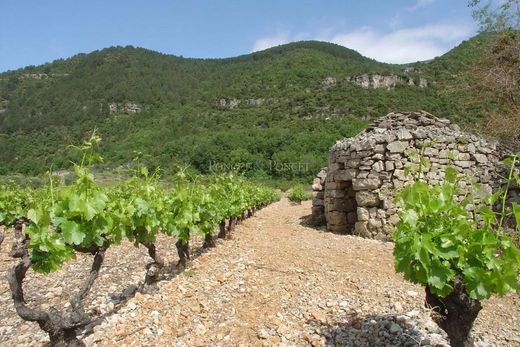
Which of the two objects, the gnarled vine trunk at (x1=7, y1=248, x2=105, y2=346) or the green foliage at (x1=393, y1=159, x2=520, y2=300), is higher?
the green foliage at (x1=393, y1=159, x2=520, y2=300)

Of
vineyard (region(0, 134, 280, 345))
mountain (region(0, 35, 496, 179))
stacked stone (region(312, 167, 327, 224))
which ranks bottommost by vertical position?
stacked stone (region(312, 167, 327, 224))

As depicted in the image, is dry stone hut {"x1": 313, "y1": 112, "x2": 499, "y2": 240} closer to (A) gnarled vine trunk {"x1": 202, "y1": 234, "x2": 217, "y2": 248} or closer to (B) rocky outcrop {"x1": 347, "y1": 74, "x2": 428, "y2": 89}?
(A) gnarled vine trunk {"x1": 202, "y1": 234, "x2": 217, "y2": 248}

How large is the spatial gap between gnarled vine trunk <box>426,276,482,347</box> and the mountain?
31174 mm

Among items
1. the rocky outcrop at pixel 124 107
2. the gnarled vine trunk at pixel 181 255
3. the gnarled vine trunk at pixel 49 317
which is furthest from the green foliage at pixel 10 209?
the rocky outcrop at pixel 124 107

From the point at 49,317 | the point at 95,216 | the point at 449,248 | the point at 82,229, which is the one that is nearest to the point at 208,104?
the point at 95,216

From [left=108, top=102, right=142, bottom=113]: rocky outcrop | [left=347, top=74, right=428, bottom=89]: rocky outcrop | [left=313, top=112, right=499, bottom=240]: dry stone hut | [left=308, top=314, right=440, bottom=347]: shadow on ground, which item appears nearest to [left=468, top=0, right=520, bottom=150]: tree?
[left=313, top=112, right=499, bottom=240]: dry stone hut

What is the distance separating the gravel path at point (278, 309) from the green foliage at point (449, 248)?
3.46 ft

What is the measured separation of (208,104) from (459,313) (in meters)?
64.8

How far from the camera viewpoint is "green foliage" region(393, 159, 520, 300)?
9.15 feet

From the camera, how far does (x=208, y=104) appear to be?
65.8 meters

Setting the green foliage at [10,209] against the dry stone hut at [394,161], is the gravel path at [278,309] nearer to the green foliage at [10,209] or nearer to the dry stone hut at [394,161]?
the dry stone hut at [394,161]

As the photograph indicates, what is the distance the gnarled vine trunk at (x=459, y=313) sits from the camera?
3193 millimetres

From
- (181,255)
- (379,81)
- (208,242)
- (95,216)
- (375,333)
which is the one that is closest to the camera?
(95,216)

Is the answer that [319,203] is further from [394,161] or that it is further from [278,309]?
[278,309]
